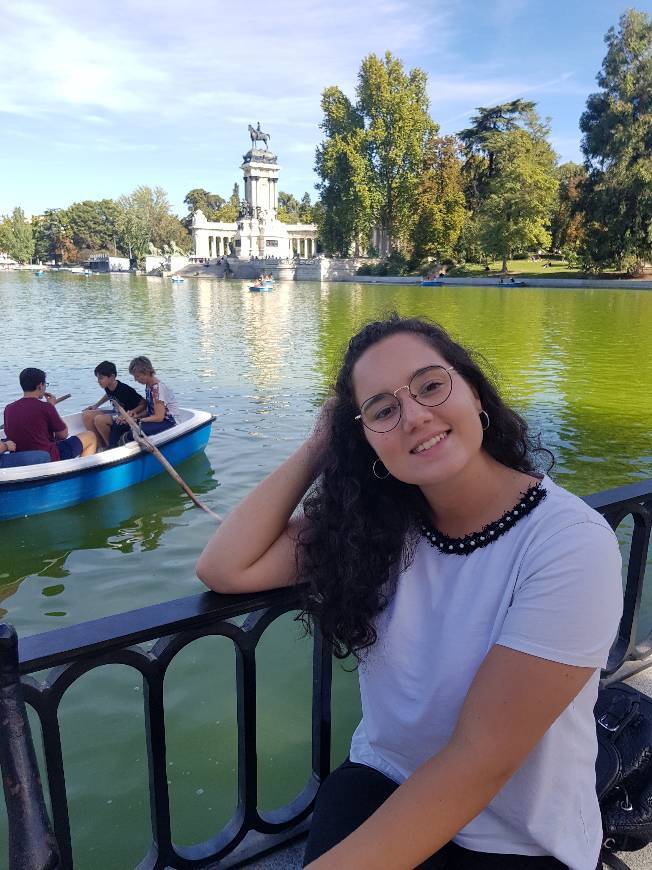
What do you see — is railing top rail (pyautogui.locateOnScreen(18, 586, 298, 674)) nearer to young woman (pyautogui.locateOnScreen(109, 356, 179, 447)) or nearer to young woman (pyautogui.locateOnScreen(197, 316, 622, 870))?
young woman (pyautogui.locateOnScreen(197, 316, 622, 870))

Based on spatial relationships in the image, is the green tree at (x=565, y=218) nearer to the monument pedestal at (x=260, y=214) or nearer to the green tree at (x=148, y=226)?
the monument pedestal at (x=260, y=214)

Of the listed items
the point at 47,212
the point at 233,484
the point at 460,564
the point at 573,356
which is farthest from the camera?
the point at 47,212

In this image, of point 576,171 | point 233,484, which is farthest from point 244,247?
point 233,484

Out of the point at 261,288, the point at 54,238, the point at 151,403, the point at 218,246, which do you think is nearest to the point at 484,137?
the point at 261,288

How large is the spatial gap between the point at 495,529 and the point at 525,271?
53.0m

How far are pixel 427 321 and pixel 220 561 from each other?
0.69 metres

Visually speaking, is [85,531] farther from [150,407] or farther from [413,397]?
[413,397]

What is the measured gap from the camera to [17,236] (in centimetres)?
10475

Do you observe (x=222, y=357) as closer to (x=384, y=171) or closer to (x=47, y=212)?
(x=384, y=171)

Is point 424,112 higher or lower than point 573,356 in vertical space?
higher

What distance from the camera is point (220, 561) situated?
Answer: 1.49 meters

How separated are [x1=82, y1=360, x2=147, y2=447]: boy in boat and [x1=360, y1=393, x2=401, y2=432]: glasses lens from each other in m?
6.84

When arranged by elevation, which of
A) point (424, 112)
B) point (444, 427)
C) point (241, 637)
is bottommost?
point (241, 637)

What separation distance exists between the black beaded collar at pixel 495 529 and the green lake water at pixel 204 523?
0.65 meters
